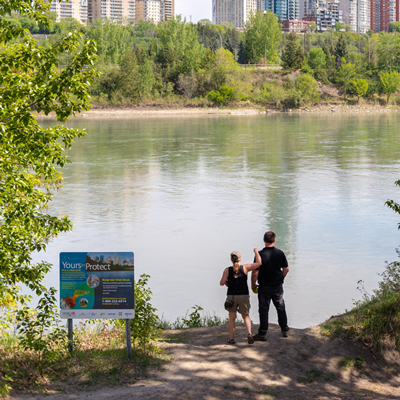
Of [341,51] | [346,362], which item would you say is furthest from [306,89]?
[346,362]

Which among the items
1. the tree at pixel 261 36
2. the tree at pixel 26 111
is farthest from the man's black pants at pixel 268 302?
the tree at pixel 261 36

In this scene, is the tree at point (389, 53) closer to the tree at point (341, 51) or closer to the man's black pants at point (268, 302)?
the tree at point (341, 51)

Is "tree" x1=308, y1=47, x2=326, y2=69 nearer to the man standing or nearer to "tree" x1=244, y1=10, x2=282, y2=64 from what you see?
"tree" x1=244, y1=10, x2=282, y2=64

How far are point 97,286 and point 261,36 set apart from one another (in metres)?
140

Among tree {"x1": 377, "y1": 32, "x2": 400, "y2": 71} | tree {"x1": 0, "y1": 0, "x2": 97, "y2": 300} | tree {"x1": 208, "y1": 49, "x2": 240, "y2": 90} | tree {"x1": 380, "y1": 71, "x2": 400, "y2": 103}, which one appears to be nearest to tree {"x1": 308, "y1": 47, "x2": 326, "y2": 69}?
tree {"x1": 380, "y1": 71, "x2": 400, "y2": 103}

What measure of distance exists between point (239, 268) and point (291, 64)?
410 ft

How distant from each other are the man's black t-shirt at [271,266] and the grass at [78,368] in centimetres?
175

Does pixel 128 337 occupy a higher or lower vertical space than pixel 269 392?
higher

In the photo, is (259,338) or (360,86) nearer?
(259,338)

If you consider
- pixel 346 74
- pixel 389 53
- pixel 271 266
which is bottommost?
pixel 271 266

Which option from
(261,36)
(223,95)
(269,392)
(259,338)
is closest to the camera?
(269,392)

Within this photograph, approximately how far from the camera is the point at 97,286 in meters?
6.83

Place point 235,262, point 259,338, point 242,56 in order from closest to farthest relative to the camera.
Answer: point 235,262, point 259,338, point 242,56

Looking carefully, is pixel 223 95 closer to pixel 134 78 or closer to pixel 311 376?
pixel 134 78
